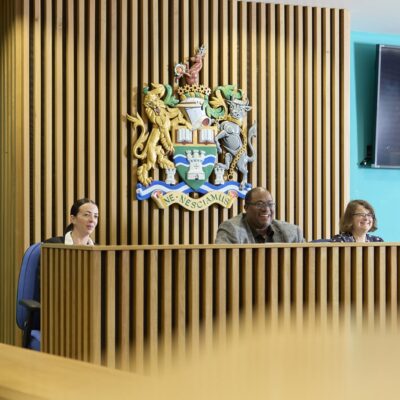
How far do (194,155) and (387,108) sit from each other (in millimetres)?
2779

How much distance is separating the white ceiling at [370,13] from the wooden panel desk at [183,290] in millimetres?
4024

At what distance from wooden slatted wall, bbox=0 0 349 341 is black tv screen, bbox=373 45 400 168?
115 centimetres

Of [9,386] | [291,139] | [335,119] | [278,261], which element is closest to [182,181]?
[291,139]

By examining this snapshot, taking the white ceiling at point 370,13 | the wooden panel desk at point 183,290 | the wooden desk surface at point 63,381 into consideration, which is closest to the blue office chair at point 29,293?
the wooden panel desk at point 183,290

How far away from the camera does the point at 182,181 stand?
23.2 ft

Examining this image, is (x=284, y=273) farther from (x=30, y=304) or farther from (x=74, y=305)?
(x=30, y=304)

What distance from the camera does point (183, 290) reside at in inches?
143

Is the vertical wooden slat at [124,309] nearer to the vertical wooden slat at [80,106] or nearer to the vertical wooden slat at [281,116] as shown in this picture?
the vertical wooden slat at [80,106]

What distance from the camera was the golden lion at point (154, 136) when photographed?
692 centimetres

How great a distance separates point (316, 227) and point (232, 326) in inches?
159

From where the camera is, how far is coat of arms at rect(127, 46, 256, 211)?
6.96 meters

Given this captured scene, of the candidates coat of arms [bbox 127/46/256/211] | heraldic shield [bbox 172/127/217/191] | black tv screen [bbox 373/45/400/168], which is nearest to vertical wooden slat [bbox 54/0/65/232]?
coat of arms [bbox 127/46/256/211]

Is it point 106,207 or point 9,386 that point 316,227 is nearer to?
point 106,207

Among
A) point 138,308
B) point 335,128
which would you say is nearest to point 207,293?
point 138,308
